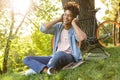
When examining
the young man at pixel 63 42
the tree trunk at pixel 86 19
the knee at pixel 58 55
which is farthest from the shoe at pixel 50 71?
the tree trunk at pixel 86 19

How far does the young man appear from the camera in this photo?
5809 millimetres

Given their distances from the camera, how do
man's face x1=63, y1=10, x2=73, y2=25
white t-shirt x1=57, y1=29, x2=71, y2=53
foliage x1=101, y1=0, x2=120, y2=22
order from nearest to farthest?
man's face x1=63, y1=10, x2=73, y2=25, white t-shirt x1=57, y1=29, x2=71, y2=53, foliage x1=101, y1=0, x2=120, y2=22

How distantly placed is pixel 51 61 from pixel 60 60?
162 mm

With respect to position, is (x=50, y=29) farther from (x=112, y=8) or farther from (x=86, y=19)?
(x=112, y=8)

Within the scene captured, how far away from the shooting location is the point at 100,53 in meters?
7.75

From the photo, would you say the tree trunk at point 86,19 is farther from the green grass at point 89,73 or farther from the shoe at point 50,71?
the shoe at point 50,71

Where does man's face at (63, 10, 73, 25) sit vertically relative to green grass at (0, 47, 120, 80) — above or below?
above

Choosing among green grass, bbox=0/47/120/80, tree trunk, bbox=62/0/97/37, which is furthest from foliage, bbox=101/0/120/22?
green grass, bbox=0/47/120/80

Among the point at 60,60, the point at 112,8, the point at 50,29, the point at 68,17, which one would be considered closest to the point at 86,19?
the point at 50,29

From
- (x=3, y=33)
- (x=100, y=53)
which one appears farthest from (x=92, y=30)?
(x=3, y=33)

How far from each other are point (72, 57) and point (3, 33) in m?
7.74

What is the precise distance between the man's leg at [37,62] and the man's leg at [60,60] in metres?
0.16

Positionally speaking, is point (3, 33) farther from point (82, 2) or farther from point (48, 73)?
point (48, 73)

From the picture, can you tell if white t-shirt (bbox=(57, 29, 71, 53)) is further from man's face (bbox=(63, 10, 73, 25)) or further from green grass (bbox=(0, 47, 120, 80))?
green grass (bbox=(0, 47, 120, 80))
